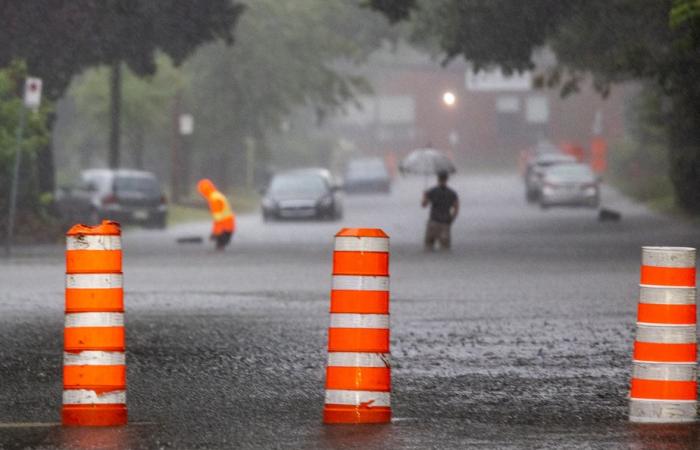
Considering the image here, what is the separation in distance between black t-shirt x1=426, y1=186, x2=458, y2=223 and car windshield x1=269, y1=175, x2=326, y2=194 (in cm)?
1857

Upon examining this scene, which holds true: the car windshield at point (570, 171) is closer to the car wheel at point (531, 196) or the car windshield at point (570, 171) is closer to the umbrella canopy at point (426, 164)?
the car wheel at point (531, 196)

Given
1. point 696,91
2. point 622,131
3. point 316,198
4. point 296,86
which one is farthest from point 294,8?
point 622,131

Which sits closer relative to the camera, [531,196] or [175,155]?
[175,155]

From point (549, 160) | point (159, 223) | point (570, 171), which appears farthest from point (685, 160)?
point (549, 160)

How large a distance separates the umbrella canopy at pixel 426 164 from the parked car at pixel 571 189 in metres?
18.4

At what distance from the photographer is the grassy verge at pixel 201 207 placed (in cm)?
5484

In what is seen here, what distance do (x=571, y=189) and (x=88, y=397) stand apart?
4981 cm

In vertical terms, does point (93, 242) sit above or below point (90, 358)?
above

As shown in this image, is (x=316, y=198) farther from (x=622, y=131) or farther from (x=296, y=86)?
(x=622, y=131)

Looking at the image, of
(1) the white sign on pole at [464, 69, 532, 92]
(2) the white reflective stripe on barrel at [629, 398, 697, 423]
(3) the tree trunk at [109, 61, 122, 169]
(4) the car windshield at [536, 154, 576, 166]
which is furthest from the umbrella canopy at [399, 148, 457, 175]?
(1) the white sign on pole at [464, 69, 532, 92]

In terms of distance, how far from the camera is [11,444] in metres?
9.27

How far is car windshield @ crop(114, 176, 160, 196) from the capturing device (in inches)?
1841

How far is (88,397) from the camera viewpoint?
981 cm

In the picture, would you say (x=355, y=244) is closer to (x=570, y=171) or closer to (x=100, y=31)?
(x=100, y=31)
